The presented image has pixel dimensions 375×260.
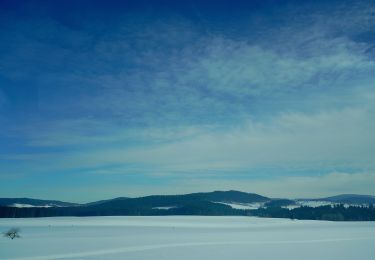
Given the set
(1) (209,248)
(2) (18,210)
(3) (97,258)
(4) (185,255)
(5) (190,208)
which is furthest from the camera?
(5) (190,208)

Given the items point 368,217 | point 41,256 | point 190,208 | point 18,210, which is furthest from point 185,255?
point 190,208

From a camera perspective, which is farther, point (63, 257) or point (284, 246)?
point (284, 246)

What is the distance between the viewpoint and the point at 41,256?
24453 millimetres

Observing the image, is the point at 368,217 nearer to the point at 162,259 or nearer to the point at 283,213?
the point at 283,213

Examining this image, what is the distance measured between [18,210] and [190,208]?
248 ft

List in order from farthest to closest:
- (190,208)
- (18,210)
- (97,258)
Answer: (190,208) < (18,210) < (97,258)

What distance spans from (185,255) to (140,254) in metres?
3.32

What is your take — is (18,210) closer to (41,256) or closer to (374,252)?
(41,256)

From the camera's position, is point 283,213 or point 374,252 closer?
point 374,252

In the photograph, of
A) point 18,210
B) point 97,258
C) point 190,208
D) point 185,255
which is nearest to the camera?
point 97,258

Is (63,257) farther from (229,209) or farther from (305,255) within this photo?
(229,209)

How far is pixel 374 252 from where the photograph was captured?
27.1m

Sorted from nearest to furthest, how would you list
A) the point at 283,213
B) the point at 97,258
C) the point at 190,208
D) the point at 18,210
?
the point at 97,258 → the point at 18,210 → the point at 283,213 → the point at 190,208

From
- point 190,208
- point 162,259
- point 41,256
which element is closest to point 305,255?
point 162,259
